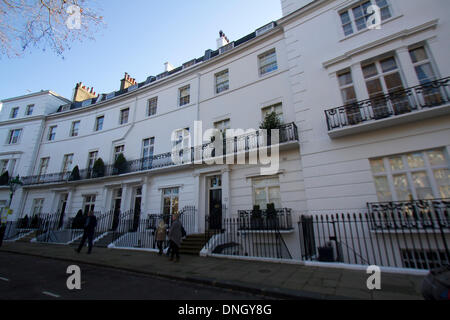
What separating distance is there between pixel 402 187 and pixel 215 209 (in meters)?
7.95

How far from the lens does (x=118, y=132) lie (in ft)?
54.2

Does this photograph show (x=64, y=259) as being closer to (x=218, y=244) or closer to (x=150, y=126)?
(x=218, y=244)

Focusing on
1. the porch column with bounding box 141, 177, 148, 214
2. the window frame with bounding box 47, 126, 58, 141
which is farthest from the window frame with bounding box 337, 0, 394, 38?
the window frame with bounding box 47, 126, 58, 141

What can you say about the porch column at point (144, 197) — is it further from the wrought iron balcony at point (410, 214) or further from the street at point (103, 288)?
the wrought iron balcony at point (410, 214)

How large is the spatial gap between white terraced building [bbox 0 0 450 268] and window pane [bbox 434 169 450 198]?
0.02 metres

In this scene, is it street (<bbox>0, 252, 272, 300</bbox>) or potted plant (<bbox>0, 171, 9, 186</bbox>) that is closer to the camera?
street (<bbox>0, 252, 272, 300</bbox>)

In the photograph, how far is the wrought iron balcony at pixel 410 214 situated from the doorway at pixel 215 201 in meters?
6.62

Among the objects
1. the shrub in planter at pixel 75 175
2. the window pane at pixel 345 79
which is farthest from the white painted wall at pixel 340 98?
the shrub in planter at pixel 75 175

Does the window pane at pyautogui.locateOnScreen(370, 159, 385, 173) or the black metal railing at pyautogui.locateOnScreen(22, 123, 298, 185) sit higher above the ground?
the black metal railing at pyautogui.locateOnScreen(22, 123, 298, 185)

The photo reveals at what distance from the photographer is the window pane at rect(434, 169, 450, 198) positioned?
20.5ft

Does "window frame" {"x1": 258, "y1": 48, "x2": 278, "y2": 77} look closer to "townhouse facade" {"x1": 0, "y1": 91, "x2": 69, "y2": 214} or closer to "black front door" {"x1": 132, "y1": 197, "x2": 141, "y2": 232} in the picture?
"black front door" {"x1": 132, "y1": 197, "x2": 141, "y2": 232}

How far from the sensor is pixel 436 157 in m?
6.64

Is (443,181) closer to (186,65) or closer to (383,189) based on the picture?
Answer: (383,189)
